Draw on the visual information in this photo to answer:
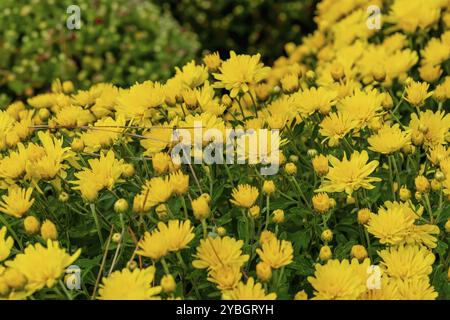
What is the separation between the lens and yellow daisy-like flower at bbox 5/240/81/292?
1556 millimetres

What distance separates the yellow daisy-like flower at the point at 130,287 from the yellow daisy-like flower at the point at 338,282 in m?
0.37

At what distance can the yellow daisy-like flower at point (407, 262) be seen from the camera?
5.44 ft

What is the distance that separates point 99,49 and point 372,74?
2232 millimetres

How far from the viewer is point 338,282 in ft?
5.24

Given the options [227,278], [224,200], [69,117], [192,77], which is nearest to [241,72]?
[192,77]

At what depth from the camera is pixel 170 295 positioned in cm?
160

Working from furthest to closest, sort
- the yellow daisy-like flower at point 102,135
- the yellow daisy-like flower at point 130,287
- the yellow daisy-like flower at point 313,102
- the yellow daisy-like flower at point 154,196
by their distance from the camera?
the yellow daisy-like flower at point 313,102
the yellow daisy-like flower at point 102,135
the yellow daisy-like flower at point 154,196
the yellow daisy-like flower at point 130,287

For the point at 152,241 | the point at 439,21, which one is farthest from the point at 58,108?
the point at 439,21

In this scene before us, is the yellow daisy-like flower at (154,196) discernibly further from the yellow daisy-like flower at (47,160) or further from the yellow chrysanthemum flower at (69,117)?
the yellow chrysanthemum flower at (69,117)

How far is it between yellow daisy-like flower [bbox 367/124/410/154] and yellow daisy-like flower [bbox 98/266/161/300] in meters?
0.79

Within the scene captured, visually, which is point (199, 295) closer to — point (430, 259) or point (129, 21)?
point (430, 259)

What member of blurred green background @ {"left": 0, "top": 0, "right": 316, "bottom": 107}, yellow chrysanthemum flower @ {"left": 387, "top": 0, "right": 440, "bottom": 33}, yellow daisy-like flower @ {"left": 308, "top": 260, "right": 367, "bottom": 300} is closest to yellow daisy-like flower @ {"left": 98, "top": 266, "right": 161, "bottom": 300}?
yellow daisy-like flower @ {"left": 308, "top": 260, "right": 367, "bottom": 300}

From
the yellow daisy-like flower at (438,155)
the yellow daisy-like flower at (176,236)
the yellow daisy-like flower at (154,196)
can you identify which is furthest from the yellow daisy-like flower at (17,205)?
the yellow daisy-like flower at (438,155)

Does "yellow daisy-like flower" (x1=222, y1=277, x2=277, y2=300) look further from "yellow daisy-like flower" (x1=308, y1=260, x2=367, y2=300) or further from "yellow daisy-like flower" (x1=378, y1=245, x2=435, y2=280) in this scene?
"yellow daisy-like flower" (x1=378, y1=245, x2=435, y2=280)
